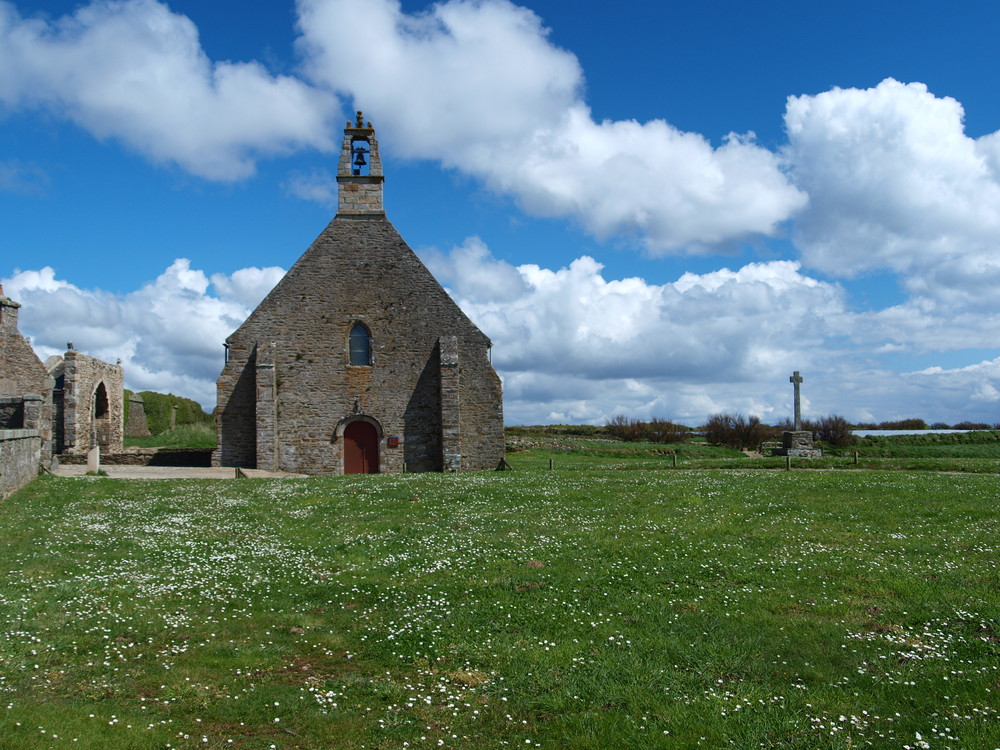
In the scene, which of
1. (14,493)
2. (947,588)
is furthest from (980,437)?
(14,493)

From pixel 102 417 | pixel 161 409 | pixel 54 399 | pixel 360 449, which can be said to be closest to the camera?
pixel 360 449

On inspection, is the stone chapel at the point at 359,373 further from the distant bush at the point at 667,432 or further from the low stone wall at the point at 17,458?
the distant bush at the point at 667,432

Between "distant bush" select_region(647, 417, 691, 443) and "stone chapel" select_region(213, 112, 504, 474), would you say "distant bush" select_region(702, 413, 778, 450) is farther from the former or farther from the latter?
"stone chapel" select_region(213, 112, 504, 474)

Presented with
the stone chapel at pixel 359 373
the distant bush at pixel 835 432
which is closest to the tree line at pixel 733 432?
the distant bush at pixel 835 432

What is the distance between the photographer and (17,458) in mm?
21234

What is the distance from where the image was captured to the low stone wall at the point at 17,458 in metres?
19.7

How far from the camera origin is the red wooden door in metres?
32.7

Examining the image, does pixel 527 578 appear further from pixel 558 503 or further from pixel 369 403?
pixel 369 403

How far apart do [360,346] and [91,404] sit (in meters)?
18.3

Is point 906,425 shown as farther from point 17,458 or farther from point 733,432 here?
point 17,458

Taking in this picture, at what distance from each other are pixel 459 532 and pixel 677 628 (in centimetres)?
699

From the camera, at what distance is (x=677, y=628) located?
363 inches

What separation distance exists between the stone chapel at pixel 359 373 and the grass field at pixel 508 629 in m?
14.8

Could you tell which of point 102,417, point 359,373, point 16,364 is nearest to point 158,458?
point 16,364
